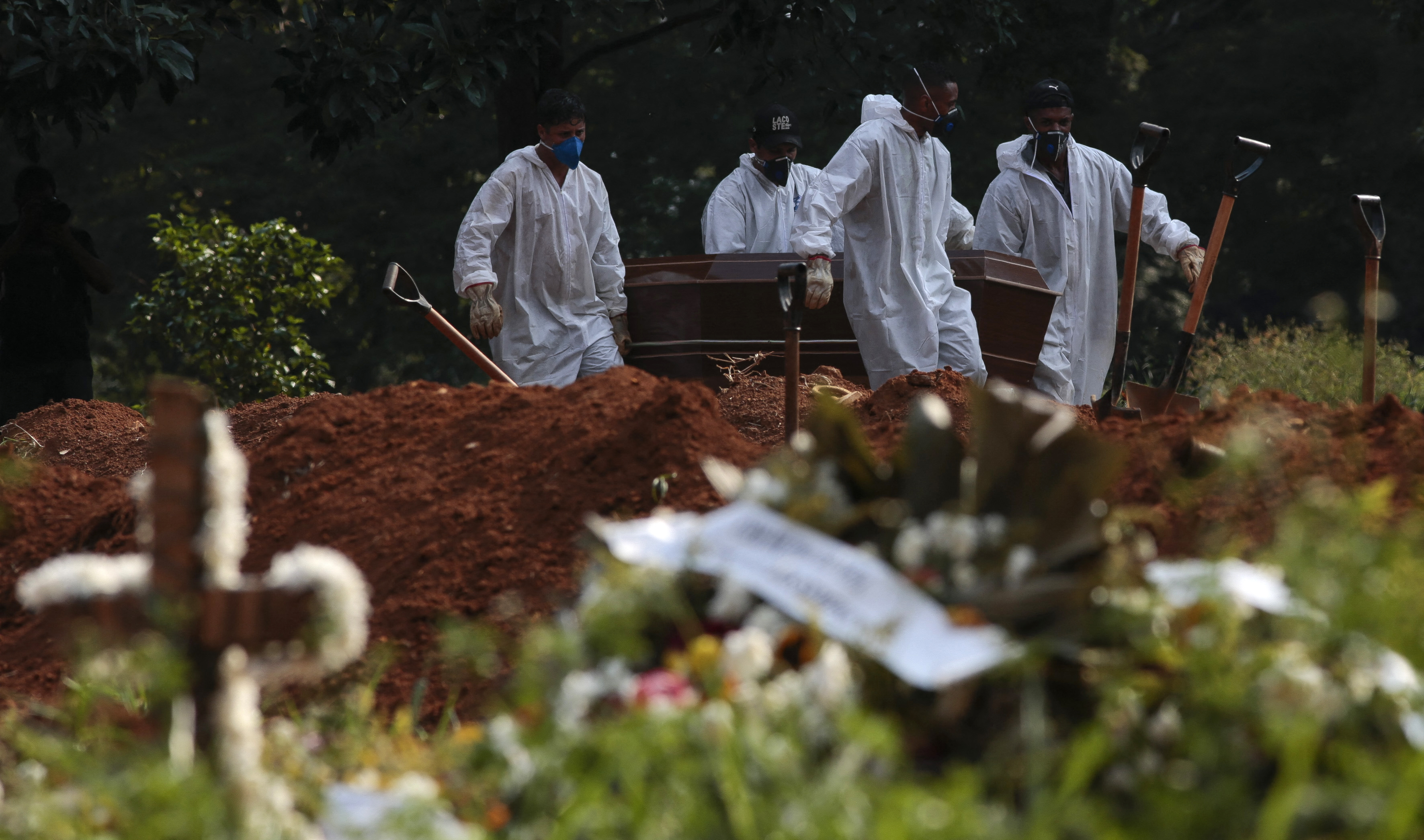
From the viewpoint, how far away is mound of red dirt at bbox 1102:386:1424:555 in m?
2.77

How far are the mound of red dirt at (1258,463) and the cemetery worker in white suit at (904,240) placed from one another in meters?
3.26

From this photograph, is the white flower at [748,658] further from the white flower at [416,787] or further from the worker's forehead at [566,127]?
the worker's forehead at [566,127]

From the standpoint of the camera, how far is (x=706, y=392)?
3725mm

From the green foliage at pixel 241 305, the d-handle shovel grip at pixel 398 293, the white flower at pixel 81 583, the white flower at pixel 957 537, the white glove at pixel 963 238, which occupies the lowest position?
the green foliage at pixel 241 305

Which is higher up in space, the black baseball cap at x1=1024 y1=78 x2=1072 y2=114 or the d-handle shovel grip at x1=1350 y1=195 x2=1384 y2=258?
the black baseball cap at x1=1024 y1=78 x2=1072 y2=114

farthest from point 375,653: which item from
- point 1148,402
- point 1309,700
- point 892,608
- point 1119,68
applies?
point 1119,68

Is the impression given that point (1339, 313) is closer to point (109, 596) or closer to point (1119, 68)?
point (109, 596)

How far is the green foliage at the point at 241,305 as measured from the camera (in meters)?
9.20

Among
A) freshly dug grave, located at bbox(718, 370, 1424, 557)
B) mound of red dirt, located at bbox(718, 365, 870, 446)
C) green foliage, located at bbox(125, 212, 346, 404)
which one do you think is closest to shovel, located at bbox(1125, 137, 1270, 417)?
freshly dug grave, located at bbox(718, 370, 1424, 557)

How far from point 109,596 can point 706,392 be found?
2.09 m

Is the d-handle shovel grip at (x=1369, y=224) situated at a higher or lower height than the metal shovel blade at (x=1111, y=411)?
higher

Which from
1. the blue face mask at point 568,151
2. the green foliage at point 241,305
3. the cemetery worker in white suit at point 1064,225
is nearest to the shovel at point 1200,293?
the cemetery worker in white suit at point 1064,225

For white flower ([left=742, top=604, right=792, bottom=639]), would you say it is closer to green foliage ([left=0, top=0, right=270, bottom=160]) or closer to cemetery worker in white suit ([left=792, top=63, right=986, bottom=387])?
cemetery worker in white suit ([left=792, top=63, right=986, bottom=387])

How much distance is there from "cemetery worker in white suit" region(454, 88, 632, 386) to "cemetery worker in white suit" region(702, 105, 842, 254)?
0.82m
